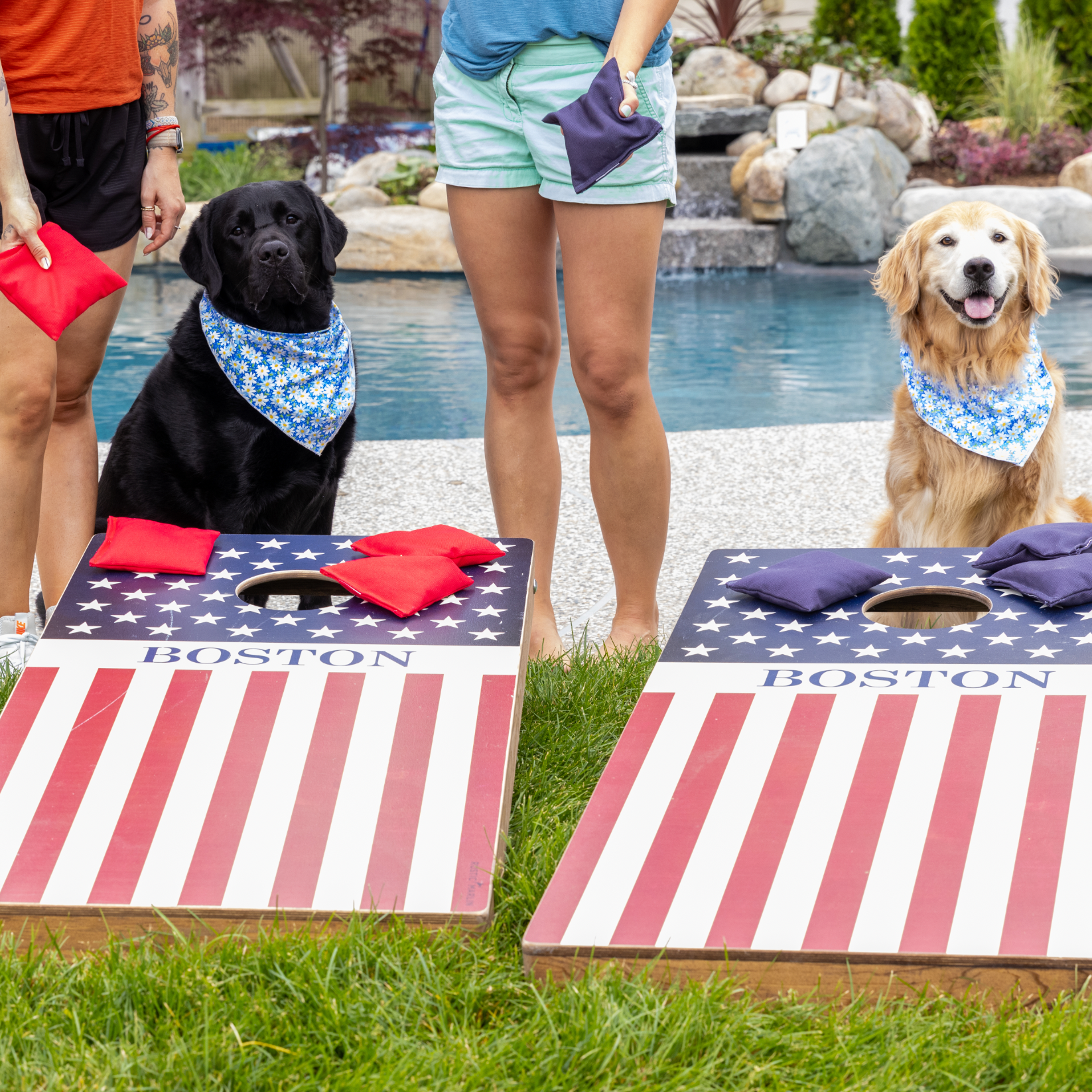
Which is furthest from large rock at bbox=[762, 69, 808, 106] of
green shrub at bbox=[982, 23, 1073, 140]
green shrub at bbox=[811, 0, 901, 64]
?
green shrub at bbox=[982, 23, 1073, 140]

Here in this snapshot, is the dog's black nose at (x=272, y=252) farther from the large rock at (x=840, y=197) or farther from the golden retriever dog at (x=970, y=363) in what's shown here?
the large rock at (x=840, y=197)

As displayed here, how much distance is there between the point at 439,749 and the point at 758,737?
1.59ft

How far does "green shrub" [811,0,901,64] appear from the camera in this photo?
15.0 meters

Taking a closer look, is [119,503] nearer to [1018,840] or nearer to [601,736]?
[601,736]

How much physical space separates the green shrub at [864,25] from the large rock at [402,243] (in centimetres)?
609

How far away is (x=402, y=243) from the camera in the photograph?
1220cm

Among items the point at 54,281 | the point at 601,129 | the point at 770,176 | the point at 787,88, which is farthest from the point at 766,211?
the point at 54,281

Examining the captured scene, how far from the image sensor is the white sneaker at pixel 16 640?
258cm

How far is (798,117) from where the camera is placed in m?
12.9

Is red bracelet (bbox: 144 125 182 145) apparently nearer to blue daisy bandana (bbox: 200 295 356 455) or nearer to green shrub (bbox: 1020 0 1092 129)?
blue daisy bandana (bbox: 200 295 356 455)

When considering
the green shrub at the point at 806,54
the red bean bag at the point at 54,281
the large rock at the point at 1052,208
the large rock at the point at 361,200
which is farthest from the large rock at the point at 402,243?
the red bean bag at the point at 54,281

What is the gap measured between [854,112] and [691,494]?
10401 millimetres

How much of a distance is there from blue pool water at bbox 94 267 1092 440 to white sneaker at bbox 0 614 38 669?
3.92 m

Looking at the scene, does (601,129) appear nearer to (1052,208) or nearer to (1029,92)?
(1052,208)
